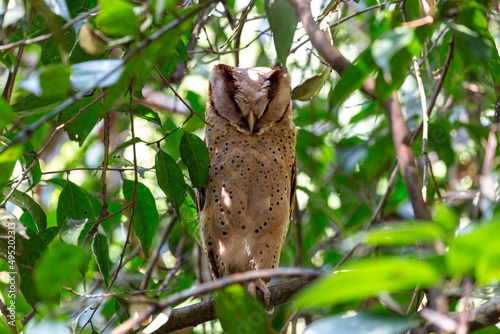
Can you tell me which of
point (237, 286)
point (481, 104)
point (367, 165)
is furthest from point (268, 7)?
point (481, 104)

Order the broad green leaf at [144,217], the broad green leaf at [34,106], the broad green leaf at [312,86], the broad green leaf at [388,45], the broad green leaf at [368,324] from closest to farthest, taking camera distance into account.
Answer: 1. the broad green leaf at [368,324]
2. the broad green leaf at [388,45]
3. the broad green leaf at [34,106]
4. the broad green leaf at [144,217]
5. the broad green leaf at [312,86]

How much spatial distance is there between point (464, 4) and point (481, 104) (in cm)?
216

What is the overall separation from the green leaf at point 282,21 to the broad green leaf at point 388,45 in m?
0.23

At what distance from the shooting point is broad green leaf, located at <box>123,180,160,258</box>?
1.57 m

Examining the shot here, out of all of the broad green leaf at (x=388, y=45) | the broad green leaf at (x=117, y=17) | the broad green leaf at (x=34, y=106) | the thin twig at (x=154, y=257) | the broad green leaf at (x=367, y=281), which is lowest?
the thin twig at (x=154, y=257)

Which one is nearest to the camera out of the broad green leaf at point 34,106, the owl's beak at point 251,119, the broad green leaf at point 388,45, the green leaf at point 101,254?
the broad green leaf at point 388,45

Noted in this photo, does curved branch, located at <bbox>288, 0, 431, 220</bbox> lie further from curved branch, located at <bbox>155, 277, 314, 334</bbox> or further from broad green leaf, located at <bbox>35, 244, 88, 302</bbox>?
curved branch, located at <bbox>155, 277, 314, 334</bbox>

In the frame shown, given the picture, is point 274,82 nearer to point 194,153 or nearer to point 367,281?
point 194,153

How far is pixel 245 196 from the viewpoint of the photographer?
2.02 meters

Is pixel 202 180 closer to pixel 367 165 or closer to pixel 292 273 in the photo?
pixel 292 273

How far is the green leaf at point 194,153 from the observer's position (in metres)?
1.48

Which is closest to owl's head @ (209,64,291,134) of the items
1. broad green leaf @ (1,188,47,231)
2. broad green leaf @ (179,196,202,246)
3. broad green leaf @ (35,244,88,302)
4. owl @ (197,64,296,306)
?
owl @ (197,64,296,306)

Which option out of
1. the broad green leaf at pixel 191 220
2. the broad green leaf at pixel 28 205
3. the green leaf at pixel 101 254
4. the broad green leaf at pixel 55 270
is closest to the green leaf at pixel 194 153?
the green leaf at pixel 101 254

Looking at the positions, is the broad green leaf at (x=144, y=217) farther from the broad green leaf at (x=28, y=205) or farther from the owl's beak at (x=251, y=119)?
the owl's beak at (x=251, y=119)
